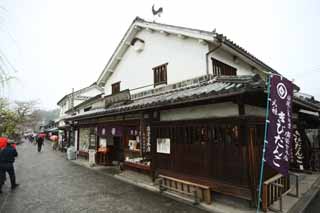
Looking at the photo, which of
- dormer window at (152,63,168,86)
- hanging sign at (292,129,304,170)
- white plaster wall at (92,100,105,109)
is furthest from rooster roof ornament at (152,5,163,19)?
hanging sign at (292,129,304,170)

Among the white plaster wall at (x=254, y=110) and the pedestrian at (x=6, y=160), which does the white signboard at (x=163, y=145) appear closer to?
the white plaster wall at (x=254, y=110)

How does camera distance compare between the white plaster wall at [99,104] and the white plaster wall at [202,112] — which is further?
the white plaster wall at [99,104]

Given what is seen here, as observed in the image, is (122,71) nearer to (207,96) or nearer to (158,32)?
(158,32)

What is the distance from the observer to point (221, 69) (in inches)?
385

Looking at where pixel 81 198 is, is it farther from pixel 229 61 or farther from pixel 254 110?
pixel 229 61

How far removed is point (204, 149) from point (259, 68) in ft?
26.4

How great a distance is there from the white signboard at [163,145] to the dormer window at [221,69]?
4.13m

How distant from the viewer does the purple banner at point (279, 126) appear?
14.5 ft

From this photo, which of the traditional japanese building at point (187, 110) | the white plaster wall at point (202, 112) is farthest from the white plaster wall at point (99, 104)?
the white plaster wall at point (202, 112)

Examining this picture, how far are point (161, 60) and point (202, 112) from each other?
18.2 feet

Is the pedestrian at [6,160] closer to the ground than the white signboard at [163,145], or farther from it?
closer to the ground

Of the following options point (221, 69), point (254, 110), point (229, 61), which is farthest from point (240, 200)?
point (229, 61)

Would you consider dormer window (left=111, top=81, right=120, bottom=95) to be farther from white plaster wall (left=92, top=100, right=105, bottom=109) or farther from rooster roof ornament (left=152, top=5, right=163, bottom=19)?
rooster roof ornament (left=152, top=5, right=163, bottom=19)

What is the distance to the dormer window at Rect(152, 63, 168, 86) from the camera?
10.9m
